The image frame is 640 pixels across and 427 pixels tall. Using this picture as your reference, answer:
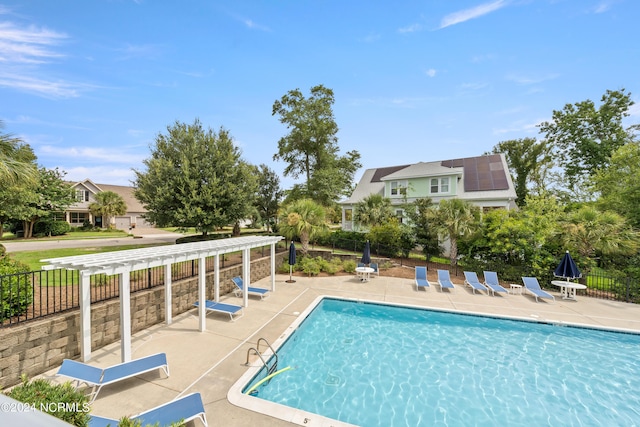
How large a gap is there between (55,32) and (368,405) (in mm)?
16761

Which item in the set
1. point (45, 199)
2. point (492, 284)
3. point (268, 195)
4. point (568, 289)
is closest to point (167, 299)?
A: point (492, 284)

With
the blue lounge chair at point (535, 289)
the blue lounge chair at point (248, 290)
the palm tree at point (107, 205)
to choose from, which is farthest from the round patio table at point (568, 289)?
the palm tree at point (107, 205)

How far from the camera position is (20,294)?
6465 mm

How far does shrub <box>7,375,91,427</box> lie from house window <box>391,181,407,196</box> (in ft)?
90.0

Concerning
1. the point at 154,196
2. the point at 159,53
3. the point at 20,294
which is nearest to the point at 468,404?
the point at 20,294

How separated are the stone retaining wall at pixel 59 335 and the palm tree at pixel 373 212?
18316 mm

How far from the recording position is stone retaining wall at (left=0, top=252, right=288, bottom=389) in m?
5.68

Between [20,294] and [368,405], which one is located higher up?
[20,294]

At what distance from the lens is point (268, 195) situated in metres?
32.1

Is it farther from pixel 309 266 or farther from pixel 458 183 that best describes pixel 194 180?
pixel 458 183

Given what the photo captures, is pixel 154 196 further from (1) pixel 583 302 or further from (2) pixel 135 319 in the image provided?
(1) pixel 583 302

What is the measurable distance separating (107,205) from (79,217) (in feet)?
21.3

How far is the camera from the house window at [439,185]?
2580 cm

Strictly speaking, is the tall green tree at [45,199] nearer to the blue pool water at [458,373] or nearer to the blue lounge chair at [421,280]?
the blue pool water at [458,373]
